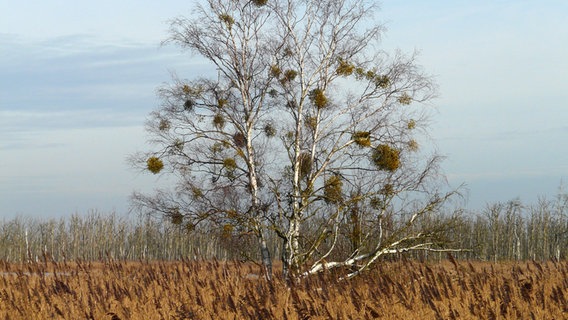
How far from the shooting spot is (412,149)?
68.6ft

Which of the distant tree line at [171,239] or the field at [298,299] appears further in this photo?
the distant tree line at [171,239]

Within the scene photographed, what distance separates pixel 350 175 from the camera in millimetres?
21078

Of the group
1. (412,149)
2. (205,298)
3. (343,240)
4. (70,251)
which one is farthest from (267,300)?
(70,251)

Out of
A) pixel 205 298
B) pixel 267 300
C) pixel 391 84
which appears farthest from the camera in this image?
pixel 391 84

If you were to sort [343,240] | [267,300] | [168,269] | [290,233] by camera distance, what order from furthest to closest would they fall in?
[343,240], [290,233], [168,269], [267,300]

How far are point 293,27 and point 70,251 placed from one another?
48.2m

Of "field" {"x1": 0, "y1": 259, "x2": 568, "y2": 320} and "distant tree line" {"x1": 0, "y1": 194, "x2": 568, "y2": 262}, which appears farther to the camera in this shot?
"distant tree line" {"x1": 0, "y1": 194, "x2": 568, "y2": 262}

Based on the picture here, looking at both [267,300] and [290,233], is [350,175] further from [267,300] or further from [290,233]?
[267,300]

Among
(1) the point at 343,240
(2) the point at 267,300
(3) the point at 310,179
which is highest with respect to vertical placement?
(3) the point at 310,179

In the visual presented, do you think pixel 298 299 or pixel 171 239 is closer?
pixel 298 299

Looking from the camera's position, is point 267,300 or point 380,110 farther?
point 380,110

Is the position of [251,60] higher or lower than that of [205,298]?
higher

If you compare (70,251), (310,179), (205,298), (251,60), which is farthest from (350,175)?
(70,251)

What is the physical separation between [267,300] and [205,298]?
1485 mm
